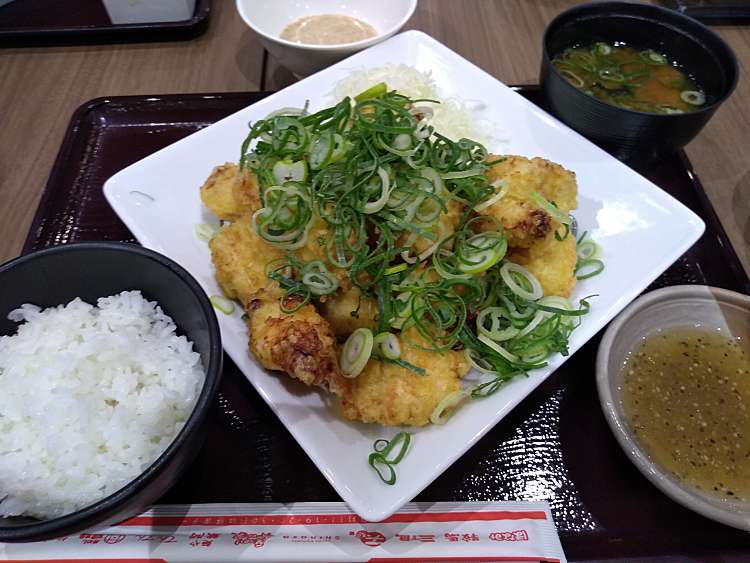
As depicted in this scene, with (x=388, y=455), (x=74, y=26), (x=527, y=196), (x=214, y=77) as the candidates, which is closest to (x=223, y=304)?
(x=388, y=455)

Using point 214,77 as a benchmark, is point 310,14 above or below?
above

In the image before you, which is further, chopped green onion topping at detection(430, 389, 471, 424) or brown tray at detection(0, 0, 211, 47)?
brown tray at detection(0, 0, 211, 47)

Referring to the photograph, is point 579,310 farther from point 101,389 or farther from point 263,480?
point 101,389

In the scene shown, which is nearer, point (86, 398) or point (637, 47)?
point (86, 398)

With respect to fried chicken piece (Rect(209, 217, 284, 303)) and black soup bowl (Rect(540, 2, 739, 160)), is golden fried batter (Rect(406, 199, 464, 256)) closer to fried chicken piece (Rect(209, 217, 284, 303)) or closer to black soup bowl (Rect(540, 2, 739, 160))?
fried chicken piece (Rect(209, 217, 284, 303))

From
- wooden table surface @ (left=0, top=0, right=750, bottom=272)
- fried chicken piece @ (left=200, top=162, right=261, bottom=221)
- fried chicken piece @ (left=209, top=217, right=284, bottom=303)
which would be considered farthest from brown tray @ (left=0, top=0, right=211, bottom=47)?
fried chicken piece @ (left=209, top=217, right=284, bottom=303)

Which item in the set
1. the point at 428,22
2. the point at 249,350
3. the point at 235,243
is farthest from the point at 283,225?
the point at 428,22

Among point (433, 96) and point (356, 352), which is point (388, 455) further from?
point (433, 96)
